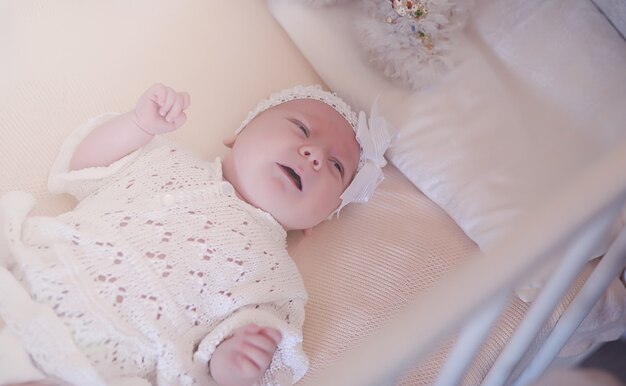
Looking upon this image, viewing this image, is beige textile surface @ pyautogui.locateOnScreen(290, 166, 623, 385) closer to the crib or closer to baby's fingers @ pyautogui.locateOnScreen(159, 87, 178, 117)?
the crib

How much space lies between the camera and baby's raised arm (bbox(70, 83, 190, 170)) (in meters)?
0.90

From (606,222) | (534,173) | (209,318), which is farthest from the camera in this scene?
(534,173)

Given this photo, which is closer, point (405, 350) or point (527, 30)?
point (405, 350)

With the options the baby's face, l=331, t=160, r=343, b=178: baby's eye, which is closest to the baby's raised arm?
the baby's face

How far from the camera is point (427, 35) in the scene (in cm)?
106

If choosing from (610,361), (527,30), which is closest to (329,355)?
(610,361)

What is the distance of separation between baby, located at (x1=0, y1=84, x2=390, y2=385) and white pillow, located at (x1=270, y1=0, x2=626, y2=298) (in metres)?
0.08

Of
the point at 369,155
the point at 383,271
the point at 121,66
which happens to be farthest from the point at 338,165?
the point at 121,66

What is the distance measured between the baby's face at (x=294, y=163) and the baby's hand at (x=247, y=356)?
0.74 ft

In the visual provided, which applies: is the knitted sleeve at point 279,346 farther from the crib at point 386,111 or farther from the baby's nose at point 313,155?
the baby's nose at point 313,155

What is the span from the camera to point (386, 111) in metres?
1.10

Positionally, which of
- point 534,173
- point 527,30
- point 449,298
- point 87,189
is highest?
point 87,189

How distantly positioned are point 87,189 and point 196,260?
205 mm

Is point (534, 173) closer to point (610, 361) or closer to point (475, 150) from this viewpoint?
point (475, 150)
